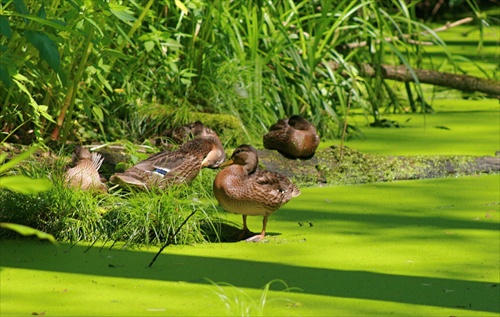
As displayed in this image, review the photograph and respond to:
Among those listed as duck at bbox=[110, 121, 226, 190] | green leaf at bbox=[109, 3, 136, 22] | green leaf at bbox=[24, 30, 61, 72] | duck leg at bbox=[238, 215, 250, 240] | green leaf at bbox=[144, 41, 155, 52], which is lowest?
duck leg at bbox=[238, 215, 250, 240]

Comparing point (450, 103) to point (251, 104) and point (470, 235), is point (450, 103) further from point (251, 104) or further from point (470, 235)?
point (470, 235)

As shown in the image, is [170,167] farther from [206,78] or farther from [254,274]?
[206,78]

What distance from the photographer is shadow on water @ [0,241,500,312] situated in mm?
3820

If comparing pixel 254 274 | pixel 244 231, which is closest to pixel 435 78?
pixel 244 231

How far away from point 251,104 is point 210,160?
156 centimetres

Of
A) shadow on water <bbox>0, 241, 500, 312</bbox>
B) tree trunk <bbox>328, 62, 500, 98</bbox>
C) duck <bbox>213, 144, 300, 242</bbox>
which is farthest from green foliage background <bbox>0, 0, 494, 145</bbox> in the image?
shadow on water <bbox>0, 241, 500, 312</bbox>

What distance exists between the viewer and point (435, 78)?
28.5ft

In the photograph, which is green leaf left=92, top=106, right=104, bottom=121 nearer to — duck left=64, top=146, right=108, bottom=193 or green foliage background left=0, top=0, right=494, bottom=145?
green foliage background left=0, top=0, right=494, bottom=145

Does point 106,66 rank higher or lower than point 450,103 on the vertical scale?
higher

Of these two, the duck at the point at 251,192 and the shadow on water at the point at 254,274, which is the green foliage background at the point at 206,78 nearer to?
the duck at the point at 251,192

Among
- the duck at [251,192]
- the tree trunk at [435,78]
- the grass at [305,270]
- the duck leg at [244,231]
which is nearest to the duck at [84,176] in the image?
the grass at [305,270]

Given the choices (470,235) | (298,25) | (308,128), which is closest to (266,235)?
(470,235)

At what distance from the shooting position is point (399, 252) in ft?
14.8

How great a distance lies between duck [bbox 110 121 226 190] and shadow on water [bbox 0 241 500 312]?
66 cm
